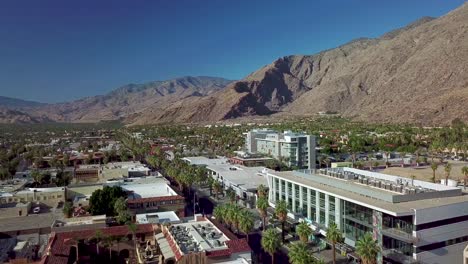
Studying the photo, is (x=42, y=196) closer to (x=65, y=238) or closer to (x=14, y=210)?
(x=14, y=210)

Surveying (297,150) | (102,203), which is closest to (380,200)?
(102,203)

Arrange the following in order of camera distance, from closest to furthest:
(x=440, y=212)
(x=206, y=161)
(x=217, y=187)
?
(x=440, y=212)
(x=217, y=187)
(x=206, y=161)

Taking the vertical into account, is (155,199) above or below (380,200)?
below

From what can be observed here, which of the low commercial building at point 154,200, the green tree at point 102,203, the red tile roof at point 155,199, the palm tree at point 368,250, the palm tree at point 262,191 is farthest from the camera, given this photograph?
the palm tree at point 262,191

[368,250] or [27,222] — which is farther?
[27,222]

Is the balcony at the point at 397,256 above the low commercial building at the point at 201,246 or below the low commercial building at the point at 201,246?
below

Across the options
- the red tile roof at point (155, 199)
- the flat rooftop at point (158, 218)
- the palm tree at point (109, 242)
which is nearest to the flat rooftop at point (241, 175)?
the red tile roof at point (155, 199)

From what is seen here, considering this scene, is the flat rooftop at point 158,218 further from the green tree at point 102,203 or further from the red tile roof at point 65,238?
the green tree at point 102,203
